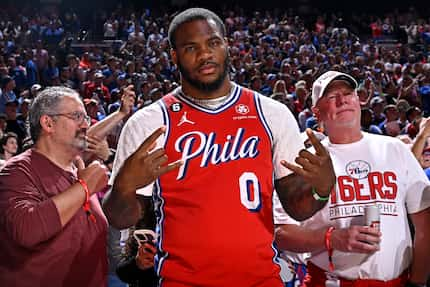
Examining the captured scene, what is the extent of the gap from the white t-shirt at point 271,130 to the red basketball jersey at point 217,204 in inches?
1.4

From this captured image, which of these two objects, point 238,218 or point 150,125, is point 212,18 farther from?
point 238,218

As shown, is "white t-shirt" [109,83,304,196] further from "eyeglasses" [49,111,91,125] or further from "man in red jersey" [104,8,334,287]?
"eyeglasses" [49,111,91,125]

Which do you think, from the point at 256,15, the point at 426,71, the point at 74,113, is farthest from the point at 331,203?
the point at 256,15

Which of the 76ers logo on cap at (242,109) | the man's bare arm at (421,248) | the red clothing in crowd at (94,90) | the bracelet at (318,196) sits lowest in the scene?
the man's bare arm at (421,248)

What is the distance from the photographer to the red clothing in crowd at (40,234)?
106 inches

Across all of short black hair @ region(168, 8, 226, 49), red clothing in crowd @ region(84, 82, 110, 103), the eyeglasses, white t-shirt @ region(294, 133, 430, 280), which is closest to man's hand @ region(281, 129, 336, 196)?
short black hair @ region(168, 8, 226, 49)

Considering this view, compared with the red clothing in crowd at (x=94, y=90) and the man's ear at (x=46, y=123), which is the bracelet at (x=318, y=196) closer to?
the man's ear at (x=46, y=123)

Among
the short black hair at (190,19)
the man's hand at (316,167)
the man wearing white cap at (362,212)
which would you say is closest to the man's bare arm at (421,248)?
the man wearing white cap at (362,212)

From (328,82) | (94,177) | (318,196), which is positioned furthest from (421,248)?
(94,177)

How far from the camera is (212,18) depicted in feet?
8.23

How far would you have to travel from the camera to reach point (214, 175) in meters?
2.36

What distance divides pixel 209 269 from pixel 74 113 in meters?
1.12

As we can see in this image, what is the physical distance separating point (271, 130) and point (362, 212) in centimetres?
78

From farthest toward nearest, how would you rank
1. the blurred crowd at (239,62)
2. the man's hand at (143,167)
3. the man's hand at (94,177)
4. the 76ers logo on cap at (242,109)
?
1. the blurred crowd at (239,62)
2. the man's hand at (94,177)
3. the 76ers logo on cap at (242,109)
4. the man's hand at (143,167)
